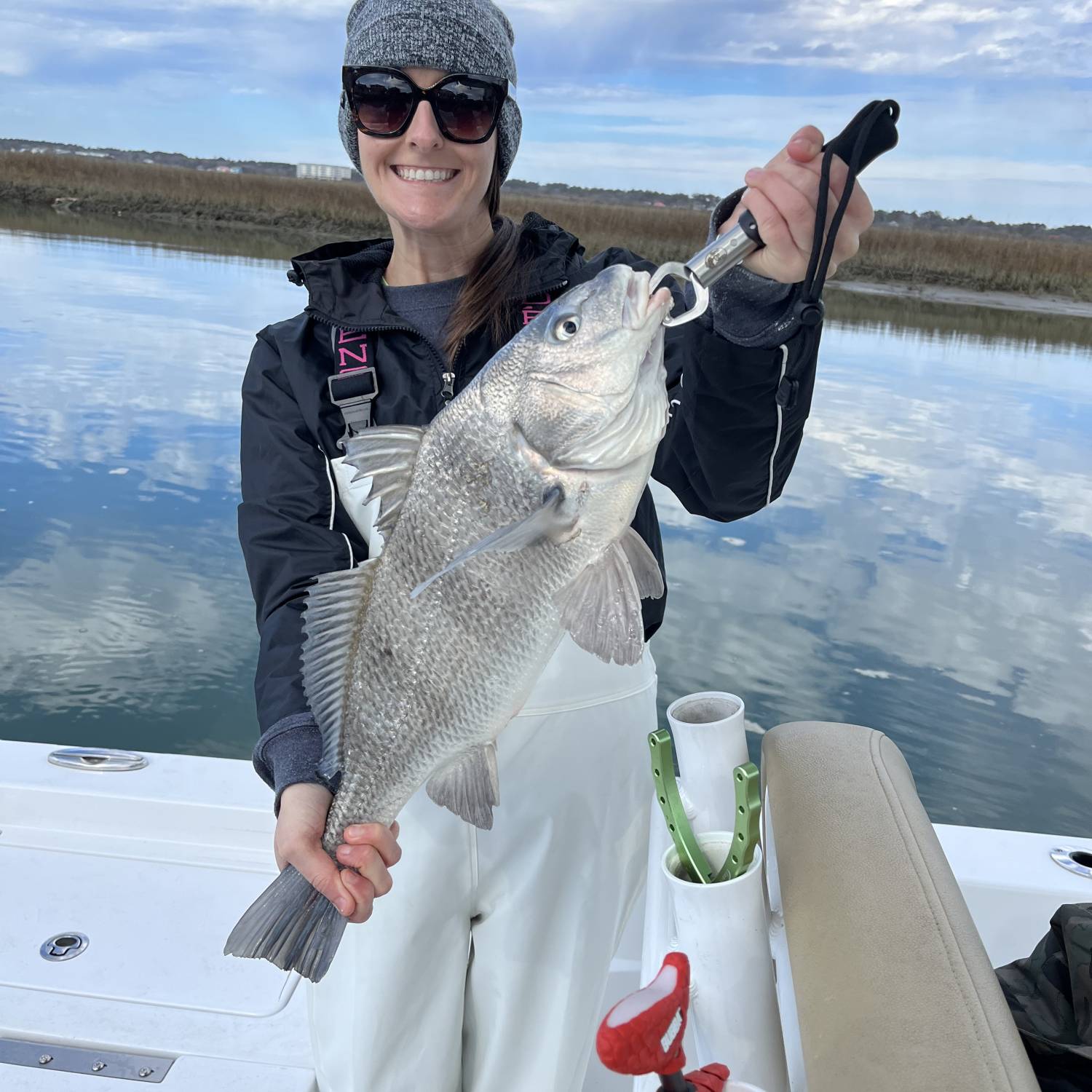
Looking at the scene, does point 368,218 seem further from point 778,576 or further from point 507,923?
point 507,923

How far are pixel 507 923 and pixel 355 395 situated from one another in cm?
113

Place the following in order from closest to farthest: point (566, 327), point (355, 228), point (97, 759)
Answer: point (566, 327) < point (97, 759) < point (355, 228)

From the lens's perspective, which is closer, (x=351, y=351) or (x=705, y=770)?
(x=705, y=770)

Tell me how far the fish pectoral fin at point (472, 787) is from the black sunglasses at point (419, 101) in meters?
1.22

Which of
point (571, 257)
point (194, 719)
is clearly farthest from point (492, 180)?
point (194, 719)

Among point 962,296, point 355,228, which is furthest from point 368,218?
point 962,296

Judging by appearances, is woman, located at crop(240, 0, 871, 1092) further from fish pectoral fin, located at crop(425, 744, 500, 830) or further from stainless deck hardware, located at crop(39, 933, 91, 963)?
stainless deck hardware, located at crop(39, 933, 91, 963)

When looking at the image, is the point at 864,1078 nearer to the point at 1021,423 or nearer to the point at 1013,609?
the point at 1013,609

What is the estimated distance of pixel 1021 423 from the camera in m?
11.5

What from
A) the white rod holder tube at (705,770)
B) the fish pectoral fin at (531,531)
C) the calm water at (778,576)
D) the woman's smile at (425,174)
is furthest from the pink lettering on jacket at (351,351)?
the calm water at (778,576)

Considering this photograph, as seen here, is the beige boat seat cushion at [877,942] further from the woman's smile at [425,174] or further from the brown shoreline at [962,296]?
the brown shoreline at [962,296]

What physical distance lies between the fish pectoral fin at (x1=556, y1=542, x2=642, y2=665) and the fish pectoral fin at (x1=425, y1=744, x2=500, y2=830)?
303mm

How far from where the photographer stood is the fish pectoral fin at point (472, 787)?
161 centimetres

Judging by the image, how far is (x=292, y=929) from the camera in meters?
1.67
